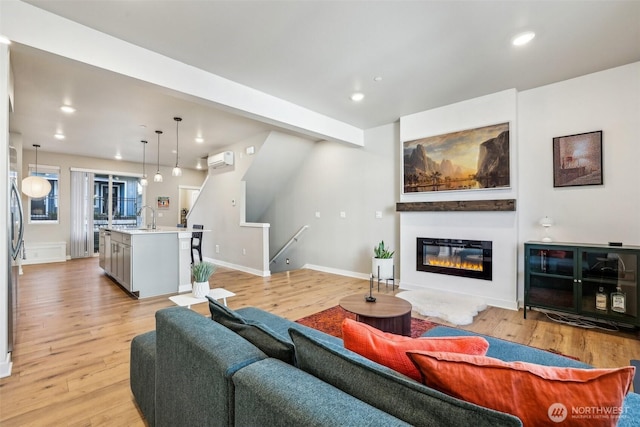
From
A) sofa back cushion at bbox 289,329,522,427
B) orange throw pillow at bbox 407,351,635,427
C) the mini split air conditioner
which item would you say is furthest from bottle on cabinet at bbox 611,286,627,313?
the mini split air conditioner

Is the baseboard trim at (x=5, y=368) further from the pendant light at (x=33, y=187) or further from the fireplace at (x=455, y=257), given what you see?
the pendant light at (x=33, y=187)

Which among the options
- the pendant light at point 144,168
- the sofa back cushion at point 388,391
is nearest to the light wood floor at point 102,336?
the sofa back cushion at point 388,391

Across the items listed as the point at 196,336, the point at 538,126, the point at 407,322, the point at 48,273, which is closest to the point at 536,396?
the point at 196,336

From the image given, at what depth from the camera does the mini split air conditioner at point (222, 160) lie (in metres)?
6.38

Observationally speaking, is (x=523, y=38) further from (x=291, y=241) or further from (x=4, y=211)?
(x=291, y=241)

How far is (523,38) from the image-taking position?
104 inches

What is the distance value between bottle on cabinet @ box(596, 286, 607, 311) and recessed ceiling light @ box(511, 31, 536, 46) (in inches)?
103

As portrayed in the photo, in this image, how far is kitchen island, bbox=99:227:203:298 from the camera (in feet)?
13.9

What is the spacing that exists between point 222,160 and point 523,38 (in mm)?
5525

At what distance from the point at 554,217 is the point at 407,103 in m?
2.36

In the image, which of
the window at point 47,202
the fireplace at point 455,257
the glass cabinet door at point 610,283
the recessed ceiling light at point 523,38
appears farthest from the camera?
the window at point 47,202

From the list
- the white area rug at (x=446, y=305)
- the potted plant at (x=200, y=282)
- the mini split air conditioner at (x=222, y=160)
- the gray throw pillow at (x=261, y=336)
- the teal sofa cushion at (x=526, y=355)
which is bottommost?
the white area rug at (x=446, y=305)

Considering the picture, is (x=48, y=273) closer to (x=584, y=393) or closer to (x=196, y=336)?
(x=196, y=336)

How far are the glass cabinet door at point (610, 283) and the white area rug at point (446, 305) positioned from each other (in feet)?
3.54
